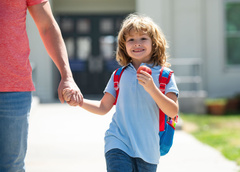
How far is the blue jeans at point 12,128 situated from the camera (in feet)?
8.01

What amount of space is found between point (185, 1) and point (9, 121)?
11321 millimetres

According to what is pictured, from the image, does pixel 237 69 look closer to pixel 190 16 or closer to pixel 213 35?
pixel 213 35

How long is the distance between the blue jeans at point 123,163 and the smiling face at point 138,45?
662 mm

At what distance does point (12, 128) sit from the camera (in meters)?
2.46

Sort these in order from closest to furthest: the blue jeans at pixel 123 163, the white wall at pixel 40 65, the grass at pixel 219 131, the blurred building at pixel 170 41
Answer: the blue jeans at pixel 123 163 < the grass at pixel 219 131 < the white wall at pixel 40 65 < the blurred building at pixel 170 41

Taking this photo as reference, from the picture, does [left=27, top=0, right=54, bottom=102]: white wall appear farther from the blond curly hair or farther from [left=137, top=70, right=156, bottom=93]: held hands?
[left=137, top=70, right=156, bottom=93]: held hands

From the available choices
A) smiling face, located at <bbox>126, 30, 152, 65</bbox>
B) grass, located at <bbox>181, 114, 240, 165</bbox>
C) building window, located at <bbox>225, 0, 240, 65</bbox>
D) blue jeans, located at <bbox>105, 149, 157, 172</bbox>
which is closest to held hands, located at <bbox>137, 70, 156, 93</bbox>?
smiling face, located at <bbox>126, 30, 152, 65</bbox>

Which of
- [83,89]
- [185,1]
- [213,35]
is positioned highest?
[185,1]

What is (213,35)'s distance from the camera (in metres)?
13.5

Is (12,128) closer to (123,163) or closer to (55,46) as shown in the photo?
(55,46)

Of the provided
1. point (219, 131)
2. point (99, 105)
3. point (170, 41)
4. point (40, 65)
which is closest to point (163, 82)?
point (99, 105)

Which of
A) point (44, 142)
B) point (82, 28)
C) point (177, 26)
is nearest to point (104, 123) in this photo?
point (44, 142)

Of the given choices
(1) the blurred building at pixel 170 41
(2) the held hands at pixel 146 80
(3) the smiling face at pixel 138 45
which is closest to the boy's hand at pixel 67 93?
(2) the held hands at pixel 146 80

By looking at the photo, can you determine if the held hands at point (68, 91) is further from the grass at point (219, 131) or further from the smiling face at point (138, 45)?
the grass at point (219, 131)
